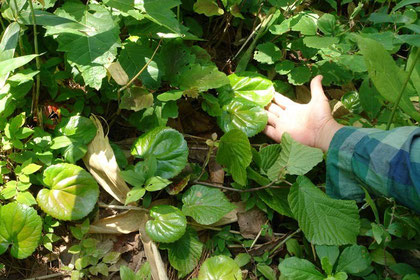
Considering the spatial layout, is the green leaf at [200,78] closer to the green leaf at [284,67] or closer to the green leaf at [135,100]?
the green leaf at [135,100]

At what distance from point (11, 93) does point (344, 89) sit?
1.25 meters

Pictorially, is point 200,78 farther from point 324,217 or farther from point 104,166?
point 324,217

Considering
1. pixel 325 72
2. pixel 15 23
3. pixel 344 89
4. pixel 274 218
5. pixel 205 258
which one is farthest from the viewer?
pixel 344 89

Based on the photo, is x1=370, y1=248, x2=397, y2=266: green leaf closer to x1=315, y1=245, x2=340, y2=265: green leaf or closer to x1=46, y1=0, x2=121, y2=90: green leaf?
x1=315, y1=245, x2=340, y2=265: green leaf

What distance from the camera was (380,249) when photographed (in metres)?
1.16

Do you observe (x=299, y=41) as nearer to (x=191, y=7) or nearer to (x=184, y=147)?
(x=191, y=7)

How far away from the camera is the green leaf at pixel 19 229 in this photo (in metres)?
1.08

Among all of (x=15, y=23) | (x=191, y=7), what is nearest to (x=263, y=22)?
Answer: (x=191, y=7)

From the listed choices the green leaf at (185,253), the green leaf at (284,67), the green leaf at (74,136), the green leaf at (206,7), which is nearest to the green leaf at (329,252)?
the green leaf at (185,253)

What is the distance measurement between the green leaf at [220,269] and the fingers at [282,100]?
23.8 inches

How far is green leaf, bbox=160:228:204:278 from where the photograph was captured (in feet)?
3.84

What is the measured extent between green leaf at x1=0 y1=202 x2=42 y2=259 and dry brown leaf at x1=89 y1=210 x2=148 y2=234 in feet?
0.60

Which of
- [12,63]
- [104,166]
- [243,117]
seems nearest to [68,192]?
[104,166]

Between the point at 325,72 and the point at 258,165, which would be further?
the point at 325,72
